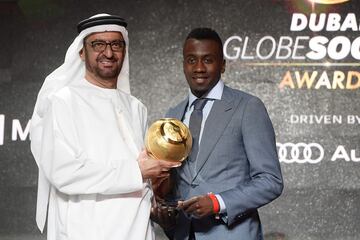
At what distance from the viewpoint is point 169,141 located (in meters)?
2.81

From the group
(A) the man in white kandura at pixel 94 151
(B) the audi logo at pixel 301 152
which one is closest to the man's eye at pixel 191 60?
(A) the man in white kandura at pixel 94 151

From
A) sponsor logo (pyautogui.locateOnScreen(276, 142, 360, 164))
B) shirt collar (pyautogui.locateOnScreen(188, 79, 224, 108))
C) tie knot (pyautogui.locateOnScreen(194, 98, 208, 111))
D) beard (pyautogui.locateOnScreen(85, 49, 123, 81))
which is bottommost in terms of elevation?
sponsor logo (pyautogui.locateOnScreen(276, 142, 360, 164))

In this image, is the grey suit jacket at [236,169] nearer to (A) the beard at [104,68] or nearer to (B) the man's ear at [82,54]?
(A) the beard at [104,68]

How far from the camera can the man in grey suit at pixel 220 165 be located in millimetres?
2938

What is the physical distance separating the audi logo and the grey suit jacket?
5.07ft

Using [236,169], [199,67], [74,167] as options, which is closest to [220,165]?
[236,169]

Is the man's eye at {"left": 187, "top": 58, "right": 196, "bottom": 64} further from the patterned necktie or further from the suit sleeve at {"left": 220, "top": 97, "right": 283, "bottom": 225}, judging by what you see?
the suit sleeve at {"left": 220, "top": 97, "right": 283, "bottom": 225}

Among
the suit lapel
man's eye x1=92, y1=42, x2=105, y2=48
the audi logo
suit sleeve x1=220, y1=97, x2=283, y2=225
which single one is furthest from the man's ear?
the audi logo

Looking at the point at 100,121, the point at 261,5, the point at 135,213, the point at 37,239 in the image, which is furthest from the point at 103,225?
the point at 261,5

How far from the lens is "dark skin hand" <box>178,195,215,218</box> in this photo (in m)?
2.80

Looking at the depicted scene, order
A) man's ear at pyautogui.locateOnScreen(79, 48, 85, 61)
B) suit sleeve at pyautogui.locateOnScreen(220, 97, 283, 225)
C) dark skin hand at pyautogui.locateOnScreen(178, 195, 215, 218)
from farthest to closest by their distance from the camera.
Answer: man's ear at pyautogui.locateOnScreen(79, 48, 85, 61), suit sleeve at pyautogui.locateOnScreen(220, 97, 283, 225), dark skin hand at pyautogui.locateOnScreen(178, 195, 215, 218)

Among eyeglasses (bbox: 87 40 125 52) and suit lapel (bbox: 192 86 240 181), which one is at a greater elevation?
eyeglasses (bbox: 87 40 125 52)

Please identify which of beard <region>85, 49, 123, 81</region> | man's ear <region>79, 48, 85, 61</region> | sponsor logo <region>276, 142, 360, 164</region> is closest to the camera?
beard <region>85, 49, 123, 81</region>

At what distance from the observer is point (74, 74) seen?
3135 mm
